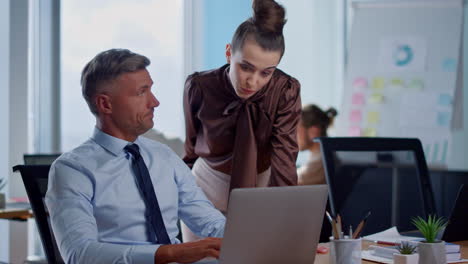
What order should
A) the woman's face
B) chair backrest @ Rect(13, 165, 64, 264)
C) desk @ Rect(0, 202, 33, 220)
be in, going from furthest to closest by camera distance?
desk @ Rect(0, 202, 33, 220), the woman's face, chair backrest @ Rect(13, 165, 64, 264)

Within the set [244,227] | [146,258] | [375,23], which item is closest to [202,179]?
[146,258]

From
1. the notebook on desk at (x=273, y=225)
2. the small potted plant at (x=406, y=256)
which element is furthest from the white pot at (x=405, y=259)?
the notebook on desk at (x=273, y=225)

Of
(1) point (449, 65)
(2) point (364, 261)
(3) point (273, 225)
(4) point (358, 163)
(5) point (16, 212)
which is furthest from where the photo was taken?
(1) point (449, 65)

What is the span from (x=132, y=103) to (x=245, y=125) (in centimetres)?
62

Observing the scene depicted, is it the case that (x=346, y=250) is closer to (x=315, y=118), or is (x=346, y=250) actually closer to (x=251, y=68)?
(x=251, y=68)

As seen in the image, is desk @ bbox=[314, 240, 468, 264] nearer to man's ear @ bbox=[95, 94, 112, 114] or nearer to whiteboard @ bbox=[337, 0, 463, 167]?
man's ear @ bbox=[95, 94, 112, 114]

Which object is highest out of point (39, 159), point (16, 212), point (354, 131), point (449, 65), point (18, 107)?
point (449, 65)

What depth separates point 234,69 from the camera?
2.16 metres

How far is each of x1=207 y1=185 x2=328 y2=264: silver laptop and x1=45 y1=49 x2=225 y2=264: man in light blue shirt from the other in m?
0.38

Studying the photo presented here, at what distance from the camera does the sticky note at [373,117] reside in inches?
198

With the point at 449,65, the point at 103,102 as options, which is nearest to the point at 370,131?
the point at 449,65

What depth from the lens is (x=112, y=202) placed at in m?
1.60

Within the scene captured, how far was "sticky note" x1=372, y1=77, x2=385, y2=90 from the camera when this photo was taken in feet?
16.5

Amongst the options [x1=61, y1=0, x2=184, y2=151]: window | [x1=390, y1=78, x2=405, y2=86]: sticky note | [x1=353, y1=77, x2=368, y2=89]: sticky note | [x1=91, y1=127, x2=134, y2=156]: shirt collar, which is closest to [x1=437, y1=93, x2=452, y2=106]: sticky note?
[x1=390, y1=78, x2=405, y2=86]: sticky note
